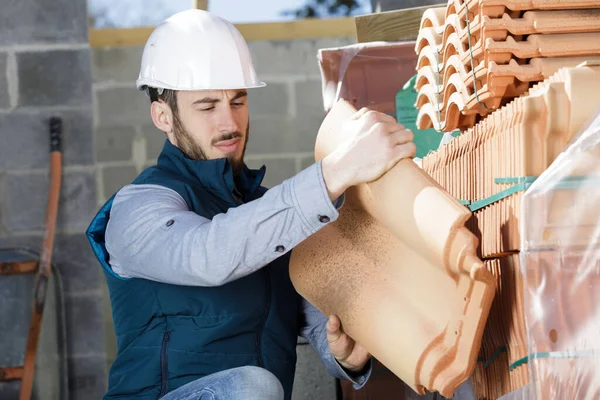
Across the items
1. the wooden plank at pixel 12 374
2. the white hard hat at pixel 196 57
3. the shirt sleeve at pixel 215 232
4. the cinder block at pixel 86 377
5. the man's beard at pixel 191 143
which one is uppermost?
the white hard hat at pixel 196 57

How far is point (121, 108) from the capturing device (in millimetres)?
4922

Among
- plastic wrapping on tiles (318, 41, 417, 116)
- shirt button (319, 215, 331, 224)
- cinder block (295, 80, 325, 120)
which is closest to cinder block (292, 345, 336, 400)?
plastic wrapping on tiles (318, 41, 417, 116)

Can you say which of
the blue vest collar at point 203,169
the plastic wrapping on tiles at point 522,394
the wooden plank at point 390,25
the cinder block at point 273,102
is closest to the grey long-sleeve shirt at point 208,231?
the blue vest collar at point 203,169

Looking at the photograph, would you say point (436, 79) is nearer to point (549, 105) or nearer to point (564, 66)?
point (564, 66)

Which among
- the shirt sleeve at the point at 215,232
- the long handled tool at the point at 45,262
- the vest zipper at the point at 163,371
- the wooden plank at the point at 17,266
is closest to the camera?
the shirt sleeve at the point at 215,232

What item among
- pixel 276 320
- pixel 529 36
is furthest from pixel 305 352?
pixel 529 36

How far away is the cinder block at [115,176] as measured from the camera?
492 cm

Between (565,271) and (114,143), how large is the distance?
345 cm

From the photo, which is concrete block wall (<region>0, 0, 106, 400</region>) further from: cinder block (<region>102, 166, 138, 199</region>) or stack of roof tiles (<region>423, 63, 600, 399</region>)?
stack of roof tiles (<region>423, 63, 600, 399</region>)

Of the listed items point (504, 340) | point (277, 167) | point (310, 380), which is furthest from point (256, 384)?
point (277, 167)

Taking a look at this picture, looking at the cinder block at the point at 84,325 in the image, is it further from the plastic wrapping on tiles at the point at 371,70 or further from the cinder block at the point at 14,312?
the plastic wrapping on tiles at the point at 371,70

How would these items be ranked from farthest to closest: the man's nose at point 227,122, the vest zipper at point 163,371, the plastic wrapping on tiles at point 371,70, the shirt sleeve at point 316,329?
1. the plastic wrapping on tiles at point 371,70
2. the shirt sleeve at point 316,329
3. the man's nose at point 227,122
4. the vest zipper at point 163,371

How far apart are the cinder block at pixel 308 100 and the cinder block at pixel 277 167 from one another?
0.23 metres

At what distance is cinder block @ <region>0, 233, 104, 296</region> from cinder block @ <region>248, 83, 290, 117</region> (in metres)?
1.12
